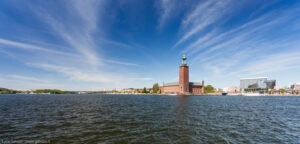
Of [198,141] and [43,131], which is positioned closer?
[198,141]

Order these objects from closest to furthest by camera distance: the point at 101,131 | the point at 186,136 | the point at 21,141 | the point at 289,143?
1. the point at 21,141
2. the point at 289,143
3. the point at 186,136
4. the point at 101,131

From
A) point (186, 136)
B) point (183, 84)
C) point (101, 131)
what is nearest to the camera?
point (186, 136)

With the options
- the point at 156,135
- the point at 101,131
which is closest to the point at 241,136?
the point at 156,135

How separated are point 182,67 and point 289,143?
578ft

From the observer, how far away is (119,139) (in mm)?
12703

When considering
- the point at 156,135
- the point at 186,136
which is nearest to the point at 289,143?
the point at 186,136

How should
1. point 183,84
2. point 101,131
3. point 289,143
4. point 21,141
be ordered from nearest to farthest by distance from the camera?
1. point 21,141
2. point 289,143
3. point 101,131
4. point 183,84

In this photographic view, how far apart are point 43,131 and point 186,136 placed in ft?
51.9

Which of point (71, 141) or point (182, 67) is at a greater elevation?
point (182, 67)

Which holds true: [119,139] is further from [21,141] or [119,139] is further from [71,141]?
[21,141]

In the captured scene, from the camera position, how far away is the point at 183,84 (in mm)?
183000

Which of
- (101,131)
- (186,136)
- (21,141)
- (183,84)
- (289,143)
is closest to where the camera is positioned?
(21,141)

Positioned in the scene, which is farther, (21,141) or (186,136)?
(186,136)

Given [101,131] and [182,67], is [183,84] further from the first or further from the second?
[101,131]
